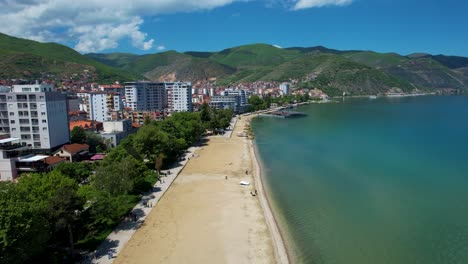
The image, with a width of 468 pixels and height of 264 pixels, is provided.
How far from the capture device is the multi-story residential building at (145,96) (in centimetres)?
8606

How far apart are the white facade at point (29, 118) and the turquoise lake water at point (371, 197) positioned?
2690 cm

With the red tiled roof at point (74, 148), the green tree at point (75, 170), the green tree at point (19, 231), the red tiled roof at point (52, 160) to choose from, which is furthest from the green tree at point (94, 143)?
the green tree at point (19, 231)

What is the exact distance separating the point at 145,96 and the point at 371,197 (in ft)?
242

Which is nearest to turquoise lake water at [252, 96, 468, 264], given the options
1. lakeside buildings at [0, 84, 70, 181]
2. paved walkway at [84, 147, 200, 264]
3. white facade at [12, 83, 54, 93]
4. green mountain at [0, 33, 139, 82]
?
paved walkway at [84, 147, 200, 264]

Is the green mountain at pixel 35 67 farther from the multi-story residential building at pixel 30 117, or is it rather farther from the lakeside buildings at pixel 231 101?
the multi-story residential building at pixel 30 117

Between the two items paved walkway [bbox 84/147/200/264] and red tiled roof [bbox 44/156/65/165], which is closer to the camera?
paved walkway [bbox 84/147/200/264]

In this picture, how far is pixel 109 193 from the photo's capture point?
22.0 m

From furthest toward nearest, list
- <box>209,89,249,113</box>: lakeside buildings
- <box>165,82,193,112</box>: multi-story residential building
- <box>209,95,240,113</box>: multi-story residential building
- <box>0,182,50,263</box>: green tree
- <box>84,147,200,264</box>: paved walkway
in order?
<box>209,89,249,113</box>: lakeside buildings → <box>209,95,240,113</box>: multi-story residential building → <box>165,82,193,112</box>: multi-story residential building → <box>84,147,200,264</box>: paved walkway → <box>0,182,50,263</box>: green tree

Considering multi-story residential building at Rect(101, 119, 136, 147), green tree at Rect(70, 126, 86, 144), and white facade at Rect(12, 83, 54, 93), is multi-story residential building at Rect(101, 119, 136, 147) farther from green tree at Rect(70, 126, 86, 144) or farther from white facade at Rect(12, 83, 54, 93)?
white facade at Rect(12, 83, 54, 93)

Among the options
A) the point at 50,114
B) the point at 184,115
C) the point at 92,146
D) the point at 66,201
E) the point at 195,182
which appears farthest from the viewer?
the point at 184,115

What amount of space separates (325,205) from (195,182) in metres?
12.3

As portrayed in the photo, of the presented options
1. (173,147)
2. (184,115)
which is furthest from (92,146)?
(184,115)

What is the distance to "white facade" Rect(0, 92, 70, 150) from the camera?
38.1 meters

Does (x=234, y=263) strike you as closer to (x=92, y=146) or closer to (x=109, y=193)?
(x=109, y=193)
